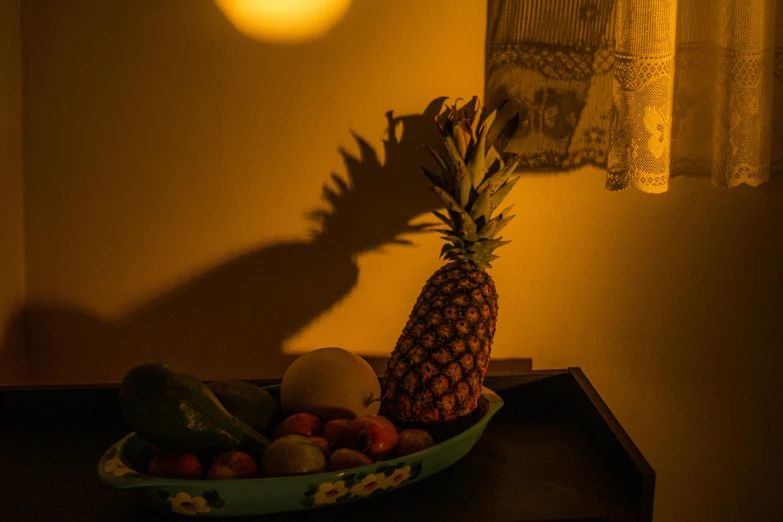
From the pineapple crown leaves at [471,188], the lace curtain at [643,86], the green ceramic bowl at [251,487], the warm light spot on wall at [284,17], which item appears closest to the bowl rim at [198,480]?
the green ceramic bowl at [251,487]

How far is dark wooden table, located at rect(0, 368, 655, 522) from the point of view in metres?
0.99

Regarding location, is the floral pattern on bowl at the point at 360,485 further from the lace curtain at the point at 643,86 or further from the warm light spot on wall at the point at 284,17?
the warm light spot on wall at the point at 284,17

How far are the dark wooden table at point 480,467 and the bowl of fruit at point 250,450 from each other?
0.11 feet

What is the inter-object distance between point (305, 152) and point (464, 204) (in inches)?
13.4

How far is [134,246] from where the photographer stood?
4.70 ft

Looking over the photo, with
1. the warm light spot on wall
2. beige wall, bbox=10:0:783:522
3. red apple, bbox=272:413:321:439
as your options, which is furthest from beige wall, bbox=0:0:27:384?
red apple, bbox=272:413:321:439

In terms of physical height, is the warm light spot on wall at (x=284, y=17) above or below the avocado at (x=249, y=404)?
above

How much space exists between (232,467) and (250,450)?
0.20ft

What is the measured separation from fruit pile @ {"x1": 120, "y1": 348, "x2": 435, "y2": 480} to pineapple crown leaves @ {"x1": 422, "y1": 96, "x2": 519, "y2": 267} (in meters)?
0.28

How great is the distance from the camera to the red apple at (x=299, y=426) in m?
1.06

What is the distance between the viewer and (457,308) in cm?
117

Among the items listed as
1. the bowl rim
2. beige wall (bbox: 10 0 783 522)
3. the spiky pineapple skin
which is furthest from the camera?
beige wall (bbox: 10 0 783 522)

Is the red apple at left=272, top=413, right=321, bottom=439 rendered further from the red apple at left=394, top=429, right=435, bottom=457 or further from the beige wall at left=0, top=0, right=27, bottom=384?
the beige wall at left=0, top=0, right=27, bottom=384

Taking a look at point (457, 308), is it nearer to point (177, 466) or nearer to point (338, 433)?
point (338, 433)
